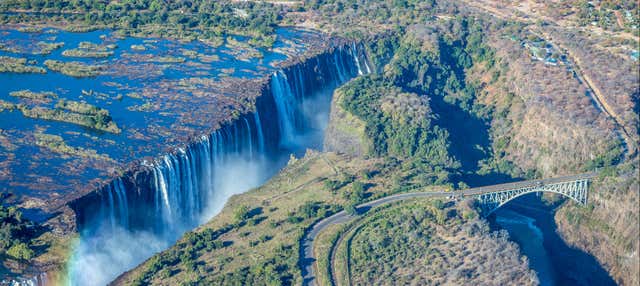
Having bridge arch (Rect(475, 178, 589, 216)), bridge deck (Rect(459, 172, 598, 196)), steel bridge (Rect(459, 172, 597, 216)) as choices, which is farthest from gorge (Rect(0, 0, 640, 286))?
bridge deck (Rect(459, 172, 598, 196))

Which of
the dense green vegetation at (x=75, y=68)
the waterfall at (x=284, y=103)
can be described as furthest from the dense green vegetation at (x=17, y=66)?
the waterfall at (x=284, y=103)

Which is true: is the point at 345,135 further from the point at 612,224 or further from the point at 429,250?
the point at 612,224

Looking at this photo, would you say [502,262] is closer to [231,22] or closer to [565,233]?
[565,233]

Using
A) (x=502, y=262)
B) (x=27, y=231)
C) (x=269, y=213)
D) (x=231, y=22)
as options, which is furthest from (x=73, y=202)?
(x=231, y=22)

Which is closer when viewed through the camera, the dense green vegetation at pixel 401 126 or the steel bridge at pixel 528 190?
the steel bridge at pixel 528 190

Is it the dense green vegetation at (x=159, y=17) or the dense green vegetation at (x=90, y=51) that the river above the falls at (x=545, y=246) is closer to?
the dense green vegetation at (x=159, y=17)

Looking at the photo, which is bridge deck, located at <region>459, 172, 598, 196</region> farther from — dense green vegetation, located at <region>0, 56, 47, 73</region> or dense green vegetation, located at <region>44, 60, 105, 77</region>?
dense green vegetation, located at <region>0, 56, 47, 73</region>
